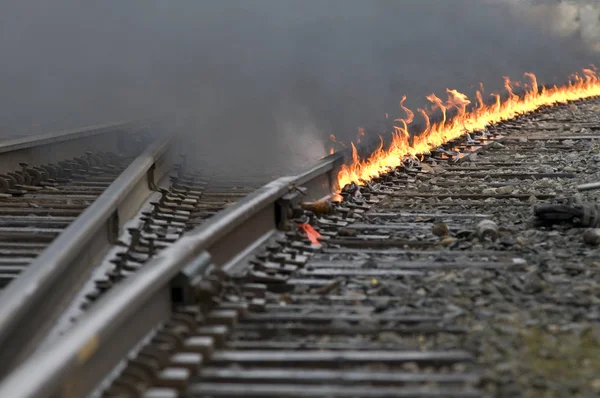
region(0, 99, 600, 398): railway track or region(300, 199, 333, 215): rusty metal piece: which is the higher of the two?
region(300, 199, 333, 215): rusty metal piece

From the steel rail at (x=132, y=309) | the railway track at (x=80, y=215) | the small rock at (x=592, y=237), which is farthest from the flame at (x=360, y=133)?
the small rock at (x=592, y=237)

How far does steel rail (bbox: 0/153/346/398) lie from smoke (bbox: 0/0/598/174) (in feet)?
12.2

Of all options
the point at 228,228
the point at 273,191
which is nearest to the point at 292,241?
the point at 273,191

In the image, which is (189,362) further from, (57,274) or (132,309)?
(57,274)

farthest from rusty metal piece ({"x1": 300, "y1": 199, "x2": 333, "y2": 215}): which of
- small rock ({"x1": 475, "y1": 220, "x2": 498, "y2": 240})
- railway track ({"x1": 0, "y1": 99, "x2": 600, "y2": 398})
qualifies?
small rock ({"x1": 475, "y1": 220, "x2": 498, "y2": 240})

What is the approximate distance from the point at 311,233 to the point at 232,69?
29.9 feet

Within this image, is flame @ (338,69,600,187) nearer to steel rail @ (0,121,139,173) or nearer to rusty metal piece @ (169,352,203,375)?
steel rail @ (0,121,139,173)

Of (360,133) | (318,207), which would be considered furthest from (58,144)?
(318,207)

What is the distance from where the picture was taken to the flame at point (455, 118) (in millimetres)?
9516

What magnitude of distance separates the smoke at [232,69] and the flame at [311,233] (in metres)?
2.78

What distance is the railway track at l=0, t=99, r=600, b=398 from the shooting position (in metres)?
3.54

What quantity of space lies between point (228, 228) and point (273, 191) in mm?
1227

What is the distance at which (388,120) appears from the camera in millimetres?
12523

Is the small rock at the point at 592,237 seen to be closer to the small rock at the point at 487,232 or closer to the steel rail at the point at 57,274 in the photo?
the small rock at the point at 487,232
